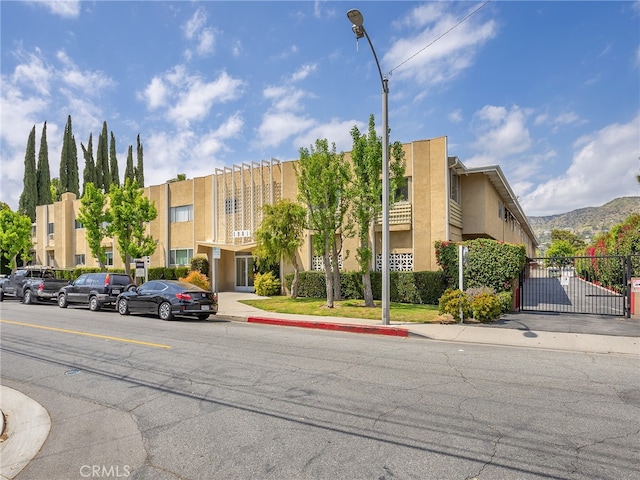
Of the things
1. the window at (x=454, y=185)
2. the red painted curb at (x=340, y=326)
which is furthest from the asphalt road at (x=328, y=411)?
the window at (x=454, y=185)

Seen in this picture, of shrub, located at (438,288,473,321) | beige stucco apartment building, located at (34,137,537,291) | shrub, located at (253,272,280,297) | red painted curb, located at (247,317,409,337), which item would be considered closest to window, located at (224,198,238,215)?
beige stucco apartment building, located at (34,137,537,291)

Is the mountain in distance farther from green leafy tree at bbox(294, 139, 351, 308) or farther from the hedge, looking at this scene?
green leafy tree at bbox(294, 139, 351, 308)

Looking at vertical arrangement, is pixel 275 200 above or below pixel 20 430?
above

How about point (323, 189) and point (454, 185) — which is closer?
point (323, 189)

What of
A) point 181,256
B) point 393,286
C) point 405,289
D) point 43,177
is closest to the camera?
point 405,289

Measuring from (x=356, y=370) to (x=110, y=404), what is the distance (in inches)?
151

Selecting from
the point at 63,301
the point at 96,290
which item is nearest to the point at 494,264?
the point at 96,290

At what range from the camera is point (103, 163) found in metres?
60.2

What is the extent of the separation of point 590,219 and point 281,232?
166m

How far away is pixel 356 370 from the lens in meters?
7.22

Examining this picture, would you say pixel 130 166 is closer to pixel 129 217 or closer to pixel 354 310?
pixel 129 217

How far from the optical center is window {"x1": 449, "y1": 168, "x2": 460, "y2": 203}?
2009cm

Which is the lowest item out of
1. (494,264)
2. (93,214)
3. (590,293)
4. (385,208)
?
(590,293)

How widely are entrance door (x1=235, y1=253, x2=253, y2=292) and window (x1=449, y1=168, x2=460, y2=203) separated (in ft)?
43.0
